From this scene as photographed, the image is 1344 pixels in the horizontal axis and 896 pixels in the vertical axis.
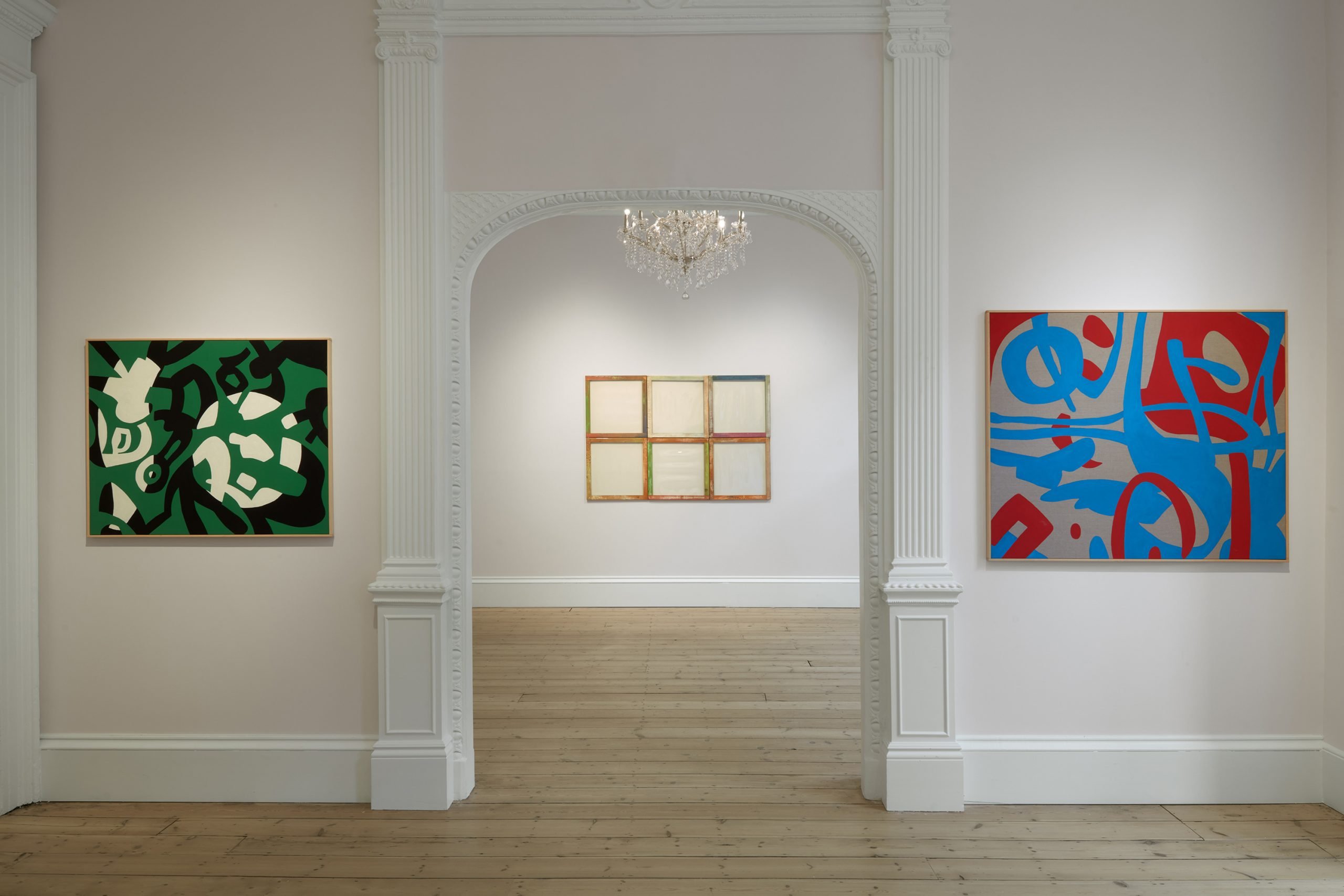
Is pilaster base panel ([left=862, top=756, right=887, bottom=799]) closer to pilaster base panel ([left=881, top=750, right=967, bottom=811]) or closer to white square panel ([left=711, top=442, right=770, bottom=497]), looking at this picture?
pilaster base panel ([left=881, top=750, right=967, bottom=811])

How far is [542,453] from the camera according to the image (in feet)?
23.8

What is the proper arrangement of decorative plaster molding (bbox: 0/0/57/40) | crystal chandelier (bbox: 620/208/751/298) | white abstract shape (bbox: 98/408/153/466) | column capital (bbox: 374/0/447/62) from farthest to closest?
crystal chandelier (bbox: 620/208/751/298) < white abstract shape (bbox: 98/408/153/466) < column capital (bbox: 374/0/447/62) < decorative plaster molding (bbox: 0/0/57/40)

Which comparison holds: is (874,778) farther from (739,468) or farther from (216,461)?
(739,468)

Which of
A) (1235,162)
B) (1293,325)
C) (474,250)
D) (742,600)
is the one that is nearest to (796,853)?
(474,250)

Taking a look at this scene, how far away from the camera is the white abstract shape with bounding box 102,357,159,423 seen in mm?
3422

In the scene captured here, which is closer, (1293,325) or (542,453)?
(1293,325)

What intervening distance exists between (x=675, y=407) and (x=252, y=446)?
423 cm

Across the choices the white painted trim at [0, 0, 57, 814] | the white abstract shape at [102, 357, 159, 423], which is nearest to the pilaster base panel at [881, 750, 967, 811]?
the white abstract shape at [102, 357, 159, 423]

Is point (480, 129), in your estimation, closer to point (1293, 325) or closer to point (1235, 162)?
point (1235, 162)

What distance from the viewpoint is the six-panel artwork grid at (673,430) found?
7230 millimetres

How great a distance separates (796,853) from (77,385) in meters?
3.41

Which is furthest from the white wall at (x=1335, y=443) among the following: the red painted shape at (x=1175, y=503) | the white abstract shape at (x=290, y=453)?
the white abstract shape at (x=290, y=453)

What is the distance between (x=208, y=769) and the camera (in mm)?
3410

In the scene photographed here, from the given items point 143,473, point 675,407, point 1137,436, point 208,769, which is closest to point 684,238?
point 675,407
